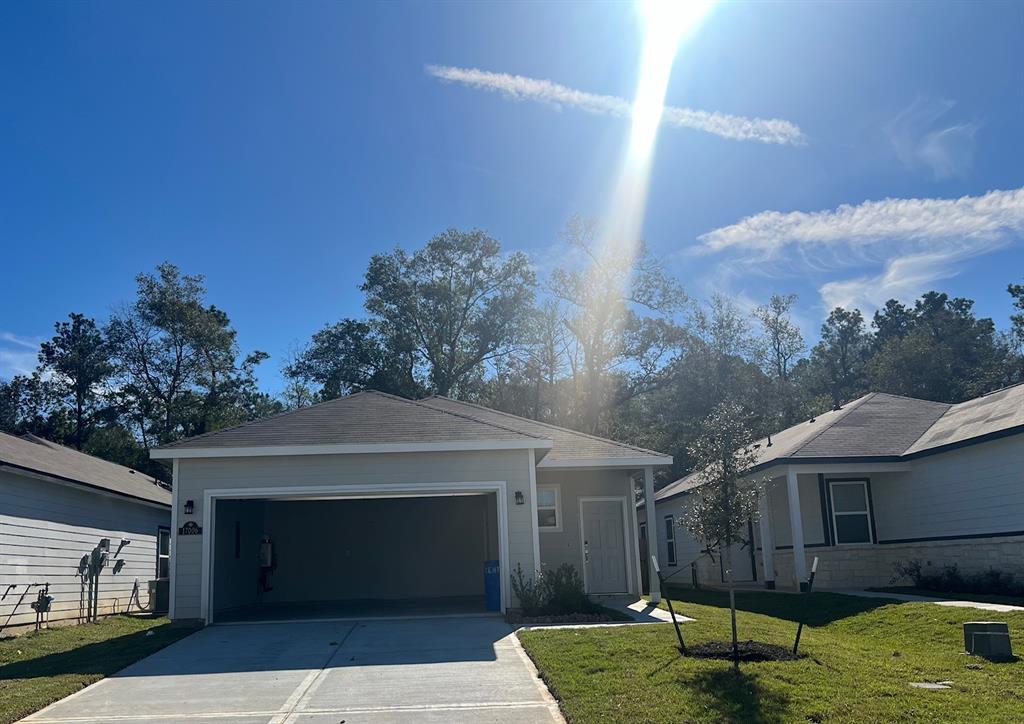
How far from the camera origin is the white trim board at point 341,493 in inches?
570

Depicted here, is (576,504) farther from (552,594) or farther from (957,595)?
(957,595)

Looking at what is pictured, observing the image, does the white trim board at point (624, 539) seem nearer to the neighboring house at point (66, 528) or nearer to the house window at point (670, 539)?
the house window at point (670, 539)

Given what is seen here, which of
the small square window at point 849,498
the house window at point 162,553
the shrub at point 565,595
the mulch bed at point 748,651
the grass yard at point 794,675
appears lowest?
the grass yard at point 794,675

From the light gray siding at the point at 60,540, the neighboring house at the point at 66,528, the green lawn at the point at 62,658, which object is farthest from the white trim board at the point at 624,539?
the light gray siding at the point at 60,540

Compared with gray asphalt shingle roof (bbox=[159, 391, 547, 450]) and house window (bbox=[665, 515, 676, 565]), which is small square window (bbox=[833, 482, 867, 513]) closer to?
gray asphalt shingle roof (bbox=[159, 391, 547, 450])

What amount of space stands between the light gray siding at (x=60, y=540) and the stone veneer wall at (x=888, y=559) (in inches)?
587

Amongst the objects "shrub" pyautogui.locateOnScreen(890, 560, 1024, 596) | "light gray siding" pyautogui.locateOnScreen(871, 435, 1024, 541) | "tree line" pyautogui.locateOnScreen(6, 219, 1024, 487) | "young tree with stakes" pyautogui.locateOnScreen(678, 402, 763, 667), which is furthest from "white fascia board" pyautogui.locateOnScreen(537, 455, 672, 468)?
"tree line" pyautogui.locateOnScreen(6, 219, 1024, 487)

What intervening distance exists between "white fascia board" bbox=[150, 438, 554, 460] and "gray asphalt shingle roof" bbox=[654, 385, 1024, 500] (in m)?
4.51

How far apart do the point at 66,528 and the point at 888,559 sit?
16853 millimetres

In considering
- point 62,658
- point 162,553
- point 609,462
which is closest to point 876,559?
point 609,462

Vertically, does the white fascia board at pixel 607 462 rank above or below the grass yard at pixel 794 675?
above

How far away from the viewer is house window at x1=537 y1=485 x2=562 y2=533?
18422 mm

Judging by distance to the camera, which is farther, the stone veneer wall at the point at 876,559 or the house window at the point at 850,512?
the house window at the point at 850,512

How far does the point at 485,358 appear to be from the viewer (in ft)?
139
